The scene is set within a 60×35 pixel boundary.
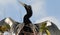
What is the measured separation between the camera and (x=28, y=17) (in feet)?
68.1

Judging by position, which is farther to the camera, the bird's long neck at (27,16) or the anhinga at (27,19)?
the bird's long neck at (27,16)

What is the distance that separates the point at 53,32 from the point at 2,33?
6937mm

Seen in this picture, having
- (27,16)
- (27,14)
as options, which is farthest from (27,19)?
(27,14)

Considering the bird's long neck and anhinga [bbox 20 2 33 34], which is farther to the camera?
the bird's long neck

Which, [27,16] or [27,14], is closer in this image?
[27,16]

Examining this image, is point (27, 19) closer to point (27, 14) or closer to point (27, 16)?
point (27, 16)

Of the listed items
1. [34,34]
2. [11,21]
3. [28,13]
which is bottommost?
[34,34]

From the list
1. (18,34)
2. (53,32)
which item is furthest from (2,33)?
(53,32)

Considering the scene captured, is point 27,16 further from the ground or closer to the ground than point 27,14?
closer to the ground

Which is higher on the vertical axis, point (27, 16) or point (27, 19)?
point (27, 16)

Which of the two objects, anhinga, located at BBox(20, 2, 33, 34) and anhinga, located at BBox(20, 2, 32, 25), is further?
anhinga, located at BBox(20, 2, 32, 25)

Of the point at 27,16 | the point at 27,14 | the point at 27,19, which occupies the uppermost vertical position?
the point at 27,14

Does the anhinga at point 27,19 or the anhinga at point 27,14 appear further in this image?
the anhinga at point 27,14

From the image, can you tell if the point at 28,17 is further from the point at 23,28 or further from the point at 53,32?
the point at 53,32
